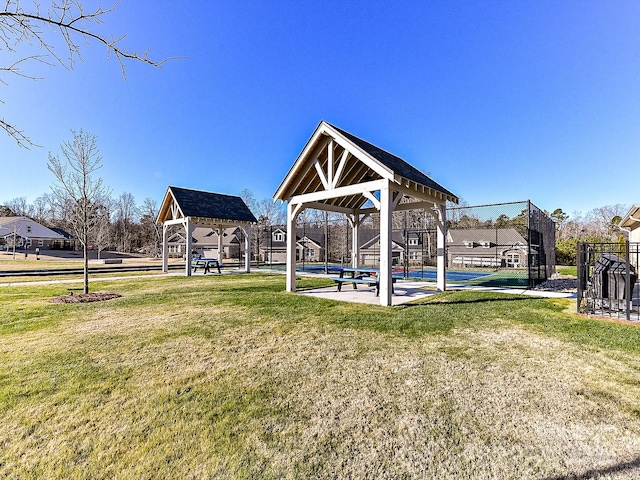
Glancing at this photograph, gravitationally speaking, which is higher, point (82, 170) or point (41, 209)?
point (41, 209)

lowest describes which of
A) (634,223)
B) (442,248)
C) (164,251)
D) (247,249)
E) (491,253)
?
(491,253)

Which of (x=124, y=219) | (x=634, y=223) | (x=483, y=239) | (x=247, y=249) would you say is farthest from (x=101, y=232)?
(x=634, y=223)

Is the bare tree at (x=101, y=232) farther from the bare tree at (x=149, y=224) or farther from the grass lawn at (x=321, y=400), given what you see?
the grass lawn at (x=321, y=400)

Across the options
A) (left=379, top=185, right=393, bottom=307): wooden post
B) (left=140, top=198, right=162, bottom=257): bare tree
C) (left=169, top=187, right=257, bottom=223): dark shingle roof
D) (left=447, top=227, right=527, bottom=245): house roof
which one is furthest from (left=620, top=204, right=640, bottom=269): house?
(left=140, top=198, right=162, bottom=257): bare tree

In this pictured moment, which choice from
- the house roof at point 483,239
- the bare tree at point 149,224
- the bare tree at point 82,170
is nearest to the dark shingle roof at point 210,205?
the bare tree at point 82,170

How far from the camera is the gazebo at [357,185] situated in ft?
25.8

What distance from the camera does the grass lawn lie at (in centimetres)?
223

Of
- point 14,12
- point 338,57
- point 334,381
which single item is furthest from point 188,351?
point 338,57

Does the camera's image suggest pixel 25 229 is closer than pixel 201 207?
No

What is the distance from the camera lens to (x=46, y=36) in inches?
88.4

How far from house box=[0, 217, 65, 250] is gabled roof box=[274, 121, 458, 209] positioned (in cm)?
4978

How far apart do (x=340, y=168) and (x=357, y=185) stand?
77cm

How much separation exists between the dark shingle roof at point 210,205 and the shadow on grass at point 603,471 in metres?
17.9

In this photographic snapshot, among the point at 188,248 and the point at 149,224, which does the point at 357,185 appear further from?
the point at 149,224
